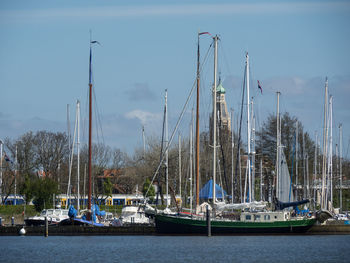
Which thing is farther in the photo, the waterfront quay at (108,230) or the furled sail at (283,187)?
the waterfront quay at (108,230)

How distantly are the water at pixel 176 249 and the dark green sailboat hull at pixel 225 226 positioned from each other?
23.3 inches

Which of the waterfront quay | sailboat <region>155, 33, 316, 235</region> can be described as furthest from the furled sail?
the waterfront quay

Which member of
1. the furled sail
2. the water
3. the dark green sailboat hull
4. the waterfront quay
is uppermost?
the furled sail

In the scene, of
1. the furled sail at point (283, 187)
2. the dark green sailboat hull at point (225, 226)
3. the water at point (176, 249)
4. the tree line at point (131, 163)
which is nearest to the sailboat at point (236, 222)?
the dark green sailboat hull at point (225, 226)

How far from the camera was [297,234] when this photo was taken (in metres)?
63.2

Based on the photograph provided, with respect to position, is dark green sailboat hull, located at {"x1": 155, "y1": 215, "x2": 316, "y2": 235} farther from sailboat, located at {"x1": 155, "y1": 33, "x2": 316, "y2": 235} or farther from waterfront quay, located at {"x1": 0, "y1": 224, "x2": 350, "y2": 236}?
waterfront quay, located at {"x1": 0, "y1": 224, "x2": 350, "y2": 236}

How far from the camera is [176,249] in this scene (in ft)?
175

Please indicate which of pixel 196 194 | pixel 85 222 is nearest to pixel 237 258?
pixel 196 194

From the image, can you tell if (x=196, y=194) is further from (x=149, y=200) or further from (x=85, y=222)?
(x=149, y=200)

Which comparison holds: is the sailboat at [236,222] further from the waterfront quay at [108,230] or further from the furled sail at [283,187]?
the waterfront quay at [108,230]

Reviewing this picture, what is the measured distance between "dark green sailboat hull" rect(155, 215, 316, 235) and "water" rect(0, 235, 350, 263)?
0.59 metres

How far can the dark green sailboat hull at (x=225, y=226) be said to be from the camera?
6022 cm

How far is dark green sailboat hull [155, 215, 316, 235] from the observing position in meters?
60.2

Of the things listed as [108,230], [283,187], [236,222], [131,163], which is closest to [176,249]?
[236,222]
